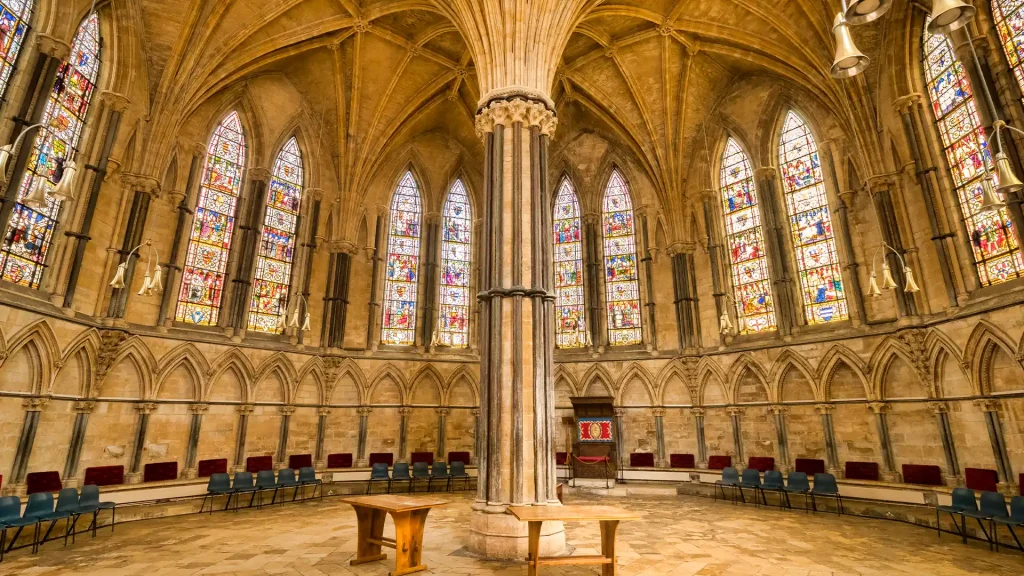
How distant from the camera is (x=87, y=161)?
1175 cm

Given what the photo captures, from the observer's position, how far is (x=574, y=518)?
251 inches

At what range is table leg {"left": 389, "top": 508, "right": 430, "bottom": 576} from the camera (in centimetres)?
712

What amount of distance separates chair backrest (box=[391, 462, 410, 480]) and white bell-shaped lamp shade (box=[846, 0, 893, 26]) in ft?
47.9

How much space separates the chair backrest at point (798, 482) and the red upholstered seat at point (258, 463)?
1400 cm

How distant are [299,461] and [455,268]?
840 centimetres

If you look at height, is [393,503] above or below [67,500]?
above

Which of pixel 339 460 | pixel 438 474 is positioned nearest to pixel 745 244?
pixel 438 474

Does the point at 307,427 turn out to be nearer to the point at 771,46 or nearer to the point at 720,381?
the point at 720,381

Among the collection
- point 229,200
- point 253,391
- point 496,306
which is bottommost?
point 253,391

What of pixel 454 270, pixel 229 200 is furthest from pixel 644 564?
pixel 229 200

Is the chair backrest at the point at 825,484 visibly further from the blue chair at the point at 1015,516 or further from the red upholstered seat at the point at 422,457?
the red upholstered seat at the point at 422,457

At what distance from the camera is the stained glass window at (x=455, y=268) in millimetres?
18844

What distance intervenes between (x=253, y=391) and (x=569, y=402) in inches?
403

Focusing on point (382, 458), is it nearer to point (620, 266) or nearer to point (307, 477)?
point (307, 477)
